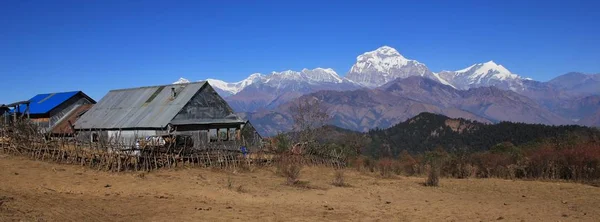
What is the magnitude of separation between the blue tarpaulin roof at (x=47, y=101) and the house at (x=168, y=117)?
6.45m

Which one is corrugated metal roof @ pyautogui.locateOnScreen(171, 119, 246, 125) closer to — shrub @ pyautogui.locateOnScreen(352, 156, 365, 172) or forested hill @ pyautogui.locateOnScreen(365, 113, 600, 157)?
shrub @ pyautogui.locateOnScreen(352, 156, 365, 172)

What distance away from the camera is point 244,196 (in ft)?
57.8

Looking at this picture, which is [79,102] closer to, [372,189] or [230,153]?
[230,153]

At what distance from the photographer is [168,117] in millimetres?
32375

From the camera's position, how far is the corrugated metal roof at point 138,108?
3338cm

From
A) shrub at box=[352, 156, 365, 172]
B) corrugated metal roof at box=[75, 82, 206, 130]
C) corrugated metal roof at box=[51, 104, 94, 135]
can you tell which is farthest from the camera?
corrugated metal roof at box=[51, 104, 94, 135]

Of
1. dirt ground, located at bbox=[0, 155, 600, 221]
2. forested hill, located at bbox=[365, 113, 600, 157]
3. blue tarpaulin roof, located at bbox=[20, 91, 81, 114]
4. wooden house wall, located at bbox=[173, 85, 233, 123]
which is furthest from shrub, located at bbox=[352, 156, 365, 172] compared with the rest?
blue tarpaulin roof, located at bbox=[20, 91, 81, 114]

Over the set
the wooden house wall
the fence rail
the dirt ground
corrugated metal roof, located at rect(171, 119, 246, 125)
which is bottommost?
the dirt ground

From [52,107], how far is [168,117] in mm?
18060

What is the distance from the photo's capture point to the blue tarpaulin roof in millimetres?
44050

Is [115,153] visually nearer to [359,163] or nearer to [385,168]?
[385,168]

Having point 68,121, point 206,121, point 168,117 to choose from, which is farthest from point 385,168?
point 68,121

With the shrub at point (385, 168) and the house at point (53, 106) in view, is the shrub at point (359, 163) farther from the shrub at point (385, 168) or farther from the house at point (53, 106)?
the house at point (53, 106)

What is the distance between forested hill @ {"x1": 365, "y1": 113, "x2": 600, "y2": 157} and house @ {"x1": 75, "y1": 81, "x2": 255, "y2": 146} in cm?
2729
